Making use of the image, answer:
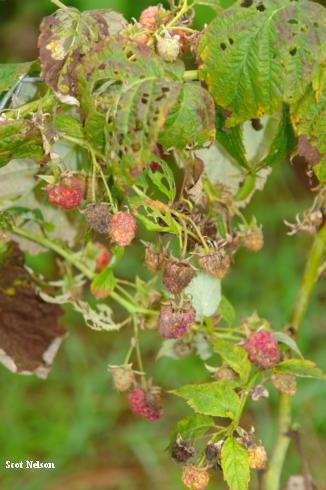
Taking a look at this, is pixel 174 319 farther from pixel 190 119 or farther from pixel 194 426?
pixel 190 119

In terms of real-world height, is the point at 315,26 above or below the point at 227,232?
above

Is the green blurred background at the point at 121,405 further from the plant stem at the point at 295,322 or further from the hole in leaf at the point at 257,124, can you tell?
the hole in leaf at the point at 257,124

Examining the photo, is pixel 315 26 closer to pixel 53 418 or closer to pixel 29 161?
pixel 29 161

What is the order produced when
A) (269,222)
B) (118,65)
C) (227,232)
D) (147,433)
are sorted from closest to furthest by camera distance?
(118,65), (227,232), (147,433), (269,222)

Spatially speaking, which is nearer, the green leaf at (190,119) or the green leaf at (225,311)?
the green leaf at (190,119)

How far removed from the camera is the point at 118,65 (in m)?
0.98

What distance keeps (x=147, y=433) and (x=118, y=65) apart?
2.12m

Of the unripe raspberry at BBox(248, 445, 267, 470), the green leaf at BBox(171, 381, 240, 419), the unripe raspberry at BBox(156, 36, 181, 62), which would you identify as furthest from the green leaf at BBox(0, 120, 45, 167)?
the unripe raspberry at BBox(248, 445, 267, 470)

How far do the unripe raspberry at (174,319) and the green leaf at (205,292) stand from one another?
0.14 m

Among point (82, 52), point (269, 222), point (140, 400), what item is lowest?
point (269, 222)

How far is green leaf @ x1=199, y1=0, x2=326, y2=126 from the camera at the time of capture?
101cm

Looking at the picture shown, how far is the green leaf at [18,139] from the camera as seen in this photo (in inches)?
39.8

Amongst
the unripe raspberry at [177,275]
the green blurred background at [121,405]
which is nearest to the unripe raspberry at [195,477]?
the unripe raspberry at [177,275]

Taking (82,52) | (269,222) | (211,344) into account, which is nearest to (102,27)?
(82,52)
